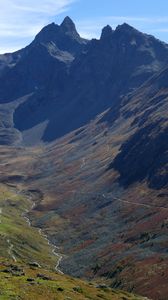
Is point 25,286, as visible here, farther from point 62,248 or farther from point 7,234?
point 62,248

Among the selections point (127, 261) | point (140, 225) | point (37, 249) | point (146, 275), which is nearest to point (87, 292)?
point (146, 275)

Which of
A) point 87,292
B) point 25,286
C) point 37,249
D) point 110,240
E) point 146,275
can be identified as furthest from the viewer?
point 110,240

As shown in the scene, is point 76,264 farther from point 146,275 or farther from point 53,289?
point 53,289

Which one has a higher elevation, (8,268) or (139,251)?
(8,268)

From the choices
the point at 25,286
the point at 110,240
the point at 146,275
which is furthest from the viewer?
the point at 110,240

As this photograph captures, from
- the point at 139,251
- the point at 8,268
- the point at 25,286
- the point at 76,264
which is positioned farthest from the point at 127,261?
the point at 25,286

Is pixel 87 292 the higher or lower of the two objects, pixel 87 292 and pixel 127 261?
the higher

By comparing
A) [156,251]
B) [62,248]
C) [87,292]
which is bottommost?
[62,248]

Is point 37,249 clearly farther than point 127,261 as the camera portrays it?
Yes

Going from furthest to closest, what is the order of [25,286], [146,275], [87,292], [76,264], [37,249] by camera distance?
[37,249], [76,264], [146,275], [87,292], [25,286]
